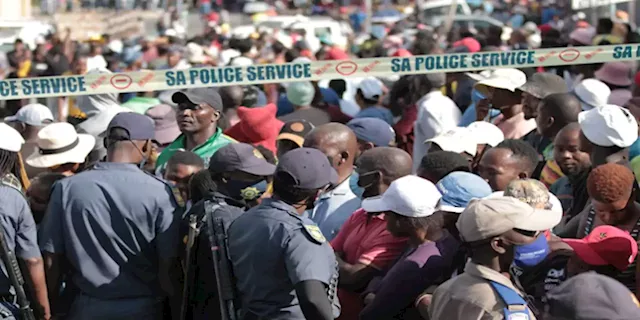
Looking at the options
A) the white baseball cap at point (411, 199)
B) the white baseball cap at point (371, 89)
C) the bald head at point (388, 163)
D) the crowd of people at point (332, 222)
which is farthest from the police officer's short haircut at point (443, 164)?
the white baseball cap at point (371, 89)

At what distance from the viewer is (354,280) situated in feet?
18.3

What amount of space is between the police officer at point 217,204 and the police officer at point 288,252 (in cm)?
36

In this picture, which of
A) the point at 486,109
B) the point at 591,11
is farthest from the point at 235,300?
the point at 591,11

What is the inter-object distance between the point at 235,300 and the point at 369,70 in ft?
11.2

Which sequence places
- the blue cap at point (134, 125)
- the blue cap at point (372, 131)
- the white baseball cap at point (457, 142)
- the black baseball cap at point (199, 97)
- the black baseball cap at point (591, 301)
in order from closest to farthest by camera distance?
the black baseball cap at point (591, 301) < the blue cap at point (134, 125) < the white baseball cap at point (457, 142) < the black baseball cap at point (199, 97) < the blue cap at point (372, 131)

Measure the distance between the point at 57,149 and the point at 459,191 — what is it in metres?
3.00

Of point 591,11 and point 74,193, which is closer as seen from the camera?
point 74,193

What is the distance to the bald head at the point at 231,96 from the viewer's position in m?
10.0

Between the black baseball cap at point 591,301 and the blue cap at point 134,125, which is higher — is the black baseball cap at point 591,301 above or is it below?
above

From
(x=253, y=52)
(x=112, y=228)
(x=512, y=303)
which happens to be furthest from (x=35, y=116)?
(x=253, y=52)

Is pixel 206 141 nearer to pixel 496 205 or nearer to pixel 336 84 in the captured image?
pixel 496 205

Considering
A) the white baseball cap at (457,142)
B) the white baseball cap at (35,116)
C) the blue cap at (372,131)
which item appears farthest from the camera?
the white baseball cap at (35,116)

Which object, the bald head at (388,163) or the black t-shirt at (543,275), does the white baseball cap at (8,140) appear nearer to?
the bald head at (388,163)

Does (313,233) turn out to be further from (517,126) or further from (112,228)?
(517,126)
